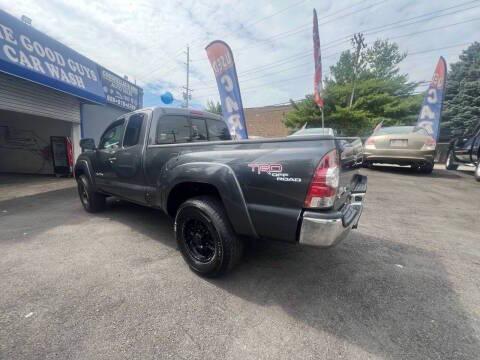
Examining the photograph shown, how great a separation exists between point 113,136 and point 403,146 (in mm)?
7739

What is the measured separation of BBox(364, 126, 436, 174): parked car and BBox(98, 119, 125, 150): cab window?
729 cm

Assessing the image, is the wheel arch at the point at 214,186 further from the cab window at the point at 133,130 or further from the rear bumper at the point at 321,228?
the cab window at the point at 133,130

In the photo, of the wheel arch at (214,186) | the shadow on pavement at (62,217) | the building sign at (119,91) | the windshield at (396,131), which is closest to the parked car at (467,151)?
the windshield at (396,131)

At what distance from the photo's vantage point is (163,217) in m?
4.45

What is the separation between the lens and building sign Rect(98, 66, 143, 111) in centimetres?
1054

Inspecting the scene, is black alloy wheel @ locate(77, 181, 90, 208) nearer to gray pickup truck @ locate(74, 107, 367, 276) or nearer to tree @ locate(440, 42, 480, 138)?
gray pickup truck @ locate(74, 107, 367, 276)

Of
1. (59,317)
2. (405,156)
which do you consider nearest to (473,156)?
(405,156)

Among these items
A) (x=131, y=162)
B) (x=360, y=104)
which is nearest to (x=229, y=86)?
(x=131, y=162)

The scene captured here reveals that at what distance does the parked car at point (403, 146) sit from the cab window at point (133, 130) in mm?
7086

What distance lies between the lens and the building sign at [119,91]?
1054 cm

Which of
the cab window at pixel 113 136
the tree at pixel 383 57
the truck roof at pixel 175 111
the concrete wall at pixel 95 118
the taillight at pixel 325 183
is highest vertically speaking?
the tree at pixel 383 57

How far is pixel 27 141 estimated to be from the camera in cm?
1114

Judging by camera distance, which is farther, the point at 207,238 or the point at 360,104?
the point at 360,104

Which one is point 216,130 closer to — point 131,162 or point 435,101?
point 131,162
